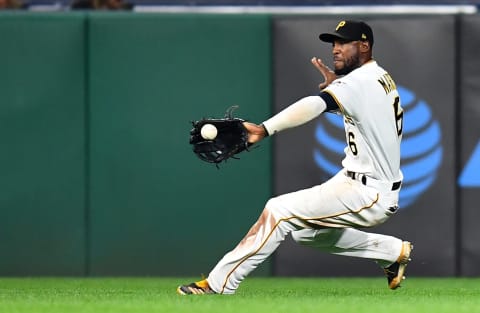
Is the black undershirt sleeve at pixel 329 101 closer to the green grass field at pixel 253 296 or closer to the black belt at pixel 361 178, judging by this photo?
the black belt at pixel 361 178

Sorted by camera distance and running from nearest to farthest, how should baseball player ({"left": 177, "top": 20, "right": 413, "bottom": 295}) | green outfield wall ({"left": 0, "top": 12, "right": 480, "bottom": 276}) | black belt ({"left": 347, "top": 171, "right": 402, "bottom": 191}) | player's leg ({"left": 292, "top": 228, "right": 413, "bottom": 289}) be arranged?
baseball player ({"left": 177, "top": 20, "right": 413, "bottom": 295}) → black belt ({"left": 347, "top": 171, "right": 402, "bottom": 191}) → player's leg ({"left": 292, "top": 228, "right": 413, "bottom": 289}) → green outfield wall ({"left": 0, "top": 12, "right": 480, "bottom": 276})

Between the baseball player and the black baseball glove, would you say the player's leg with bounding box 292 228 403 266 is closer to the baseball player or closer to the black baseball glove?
the baseball player

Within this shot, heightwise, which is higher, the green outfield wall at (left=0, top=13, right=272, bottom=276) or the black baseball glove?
the black baseball glove

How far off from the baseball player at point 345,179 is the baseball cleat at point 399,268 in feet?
1.13

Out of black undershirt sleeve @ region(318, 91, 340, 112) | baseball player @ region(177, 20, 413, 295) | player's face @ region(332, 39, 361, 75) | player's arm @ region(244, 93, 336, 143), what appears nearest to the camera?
player's arm @ region(244, 93, 336, 143)

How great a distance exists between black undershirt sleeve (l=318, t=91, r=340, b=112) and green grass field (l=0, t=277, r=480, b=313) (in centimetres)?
110

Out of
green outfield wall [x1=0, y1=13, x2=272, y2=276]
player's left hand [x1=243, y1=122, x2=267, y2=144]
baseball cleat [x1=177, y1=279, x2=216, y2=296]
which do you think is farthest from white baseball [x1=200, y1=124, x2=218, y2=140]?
green outfield wall [x1=0, y1=13, x2=272, y2=276]

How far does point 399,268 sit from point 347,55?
1.40 m

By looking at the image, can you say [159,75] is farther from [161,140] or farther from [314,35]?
[314,35]

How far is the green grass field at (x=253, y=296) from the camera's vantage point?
6.61 meters

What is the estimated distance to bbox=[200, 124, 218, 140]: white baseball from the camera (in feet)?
24.0

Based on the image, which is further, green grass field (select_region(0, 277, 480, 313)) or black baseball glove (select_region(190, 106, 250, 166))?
black baseball glove (select_region(190, 106, 250, 166))

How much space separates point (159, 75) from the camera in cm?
1062

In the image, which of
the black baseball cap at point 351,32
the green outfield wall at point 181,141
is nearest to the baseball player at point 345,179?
the black baseball cap at point 351,32
